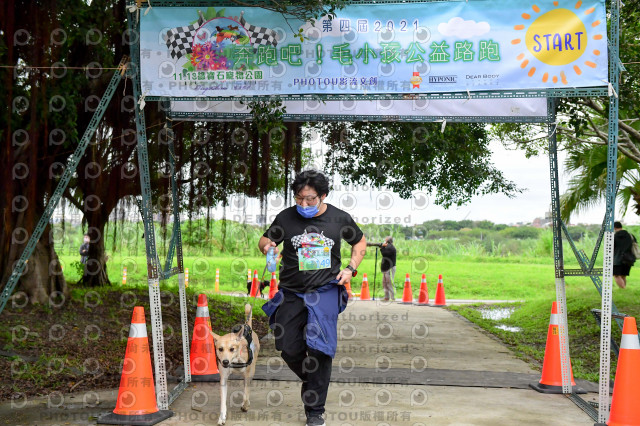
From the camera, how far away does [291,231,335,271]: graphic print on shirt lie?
5.52 m

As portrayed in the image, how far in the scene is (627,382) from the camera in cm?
556

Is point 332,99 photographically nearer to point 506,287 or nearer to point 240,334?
point 240,334

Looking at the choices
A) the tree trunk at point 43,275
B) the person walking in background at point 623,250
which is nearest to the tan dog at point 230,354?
the tree trunk at point 43,275

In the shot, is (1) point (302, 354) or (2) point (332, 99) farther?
(2) point (332, 99)

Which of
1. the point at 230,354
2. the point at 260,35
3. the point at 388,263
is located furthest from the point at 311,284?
the point at 388,263

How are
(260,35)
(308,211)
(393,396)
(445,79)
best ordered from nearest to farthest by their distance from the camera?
(308,211)
(445,79)
(260,35)
(393,396)

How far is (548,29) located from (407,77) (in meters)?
1.23

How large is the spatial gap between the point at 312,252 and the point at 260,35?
2.07 meters

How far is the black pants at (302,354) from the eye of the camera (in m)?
5.54

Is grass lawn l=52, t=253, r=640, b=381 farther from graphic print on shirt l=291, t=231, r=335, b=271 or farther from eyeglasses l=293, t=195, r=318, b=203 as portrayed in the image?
eyeglasses l=293, t=195, r=318, b=203

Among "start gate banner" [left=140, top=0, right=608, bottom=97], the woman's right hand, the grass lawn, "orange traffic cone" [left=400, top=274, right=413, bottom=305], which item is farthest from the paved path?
"orange traffic cone" [left=400, top=274, right=413, bottom=305]

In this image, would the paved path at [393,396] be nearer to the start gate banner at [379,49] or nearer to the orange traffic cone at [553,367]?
the orange traffic cone at [553,367]

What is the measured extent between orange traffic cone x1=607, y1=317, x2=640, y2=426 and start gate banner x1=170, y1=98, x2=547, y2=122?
3371 millimetres

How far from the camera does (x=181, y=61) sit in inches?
250
